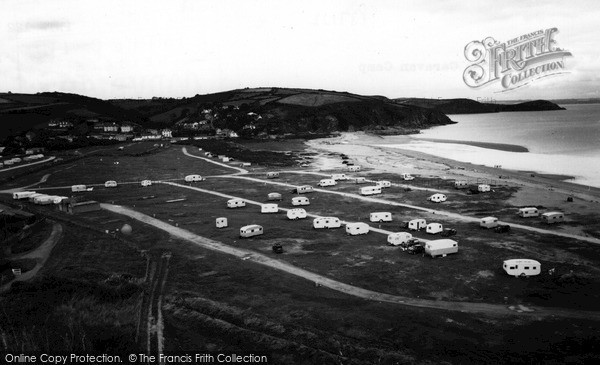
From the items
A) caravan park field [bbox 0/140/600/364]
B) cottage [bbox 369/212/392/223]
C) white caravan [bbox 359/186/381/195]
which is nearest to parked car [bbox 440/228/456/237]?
caravan park field [bbox 0/140/600/364]

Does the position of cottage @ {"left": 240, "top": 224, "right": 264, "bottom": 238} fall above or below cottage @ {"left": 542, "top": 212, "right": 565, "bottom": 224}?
above

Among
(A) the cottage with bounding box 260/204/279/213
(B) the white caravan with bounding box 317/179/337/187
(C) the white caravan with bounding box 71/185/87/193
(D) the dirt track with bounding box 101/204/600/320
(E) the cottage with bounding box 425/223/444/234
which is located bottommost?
(D) the dirt track with bounding box 101/204/600/320

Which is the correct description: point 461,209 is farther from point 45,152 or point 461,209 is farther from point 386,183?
point 45,152

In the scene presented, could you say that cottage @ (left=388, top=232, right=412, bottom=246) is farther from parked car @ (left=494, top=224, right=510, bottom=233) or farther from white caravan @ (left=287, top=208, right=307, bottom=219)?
white caravan @ (left=287, top=208, right=307, bottom=219)

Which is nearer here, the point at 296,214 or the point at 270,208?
the point at 296,214

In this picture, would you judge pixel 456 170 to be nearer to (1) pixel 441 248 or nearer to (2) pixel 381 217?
(2) pixel 381 217

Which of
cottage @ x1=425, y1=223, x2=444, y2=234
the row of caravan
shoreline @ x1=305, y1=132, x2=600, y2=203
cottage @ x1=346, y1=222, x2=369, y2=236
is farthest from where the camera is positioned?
shoreline @ x1=305, y1=132, x2=600, y2=203

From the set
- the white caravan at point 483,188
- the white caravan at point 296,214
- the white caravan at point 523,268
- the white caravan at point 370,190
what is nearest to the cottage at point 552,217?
the white caravan at point 523,268

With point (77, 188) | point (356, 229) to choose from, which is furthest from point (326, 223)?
point (77, 188)
